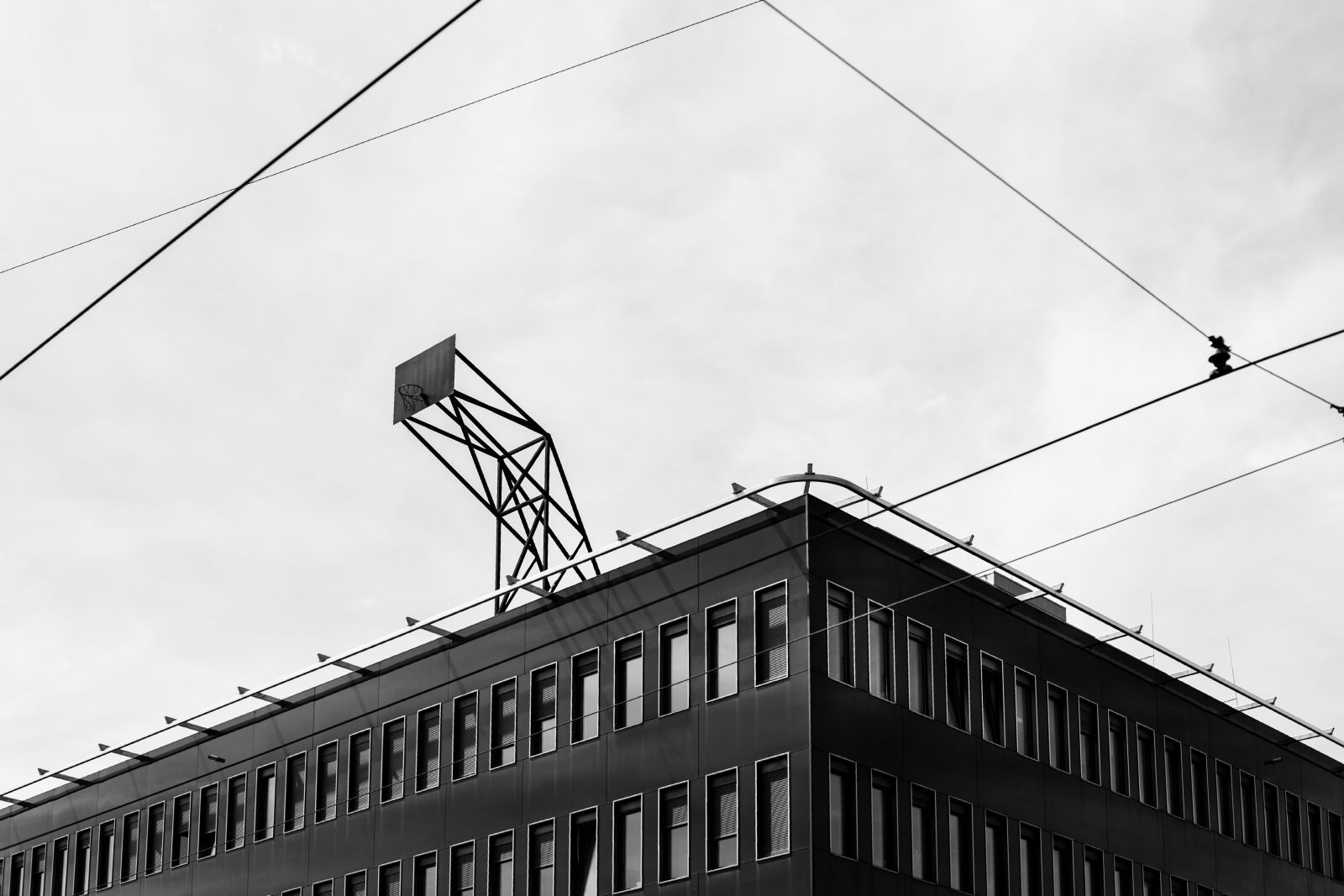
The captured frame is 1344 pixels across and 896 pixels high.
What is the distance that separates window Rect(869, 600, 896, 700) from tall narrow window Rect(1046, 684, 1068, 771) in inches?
254

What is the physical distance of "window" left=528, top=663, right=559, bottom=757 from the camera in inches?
1816

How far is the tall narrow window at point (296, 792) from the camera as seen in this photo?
173 ft

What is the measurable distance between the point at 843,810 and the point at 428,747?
13313 millimetres

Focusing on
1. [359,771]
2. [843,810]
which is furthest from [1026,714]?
[359,771]

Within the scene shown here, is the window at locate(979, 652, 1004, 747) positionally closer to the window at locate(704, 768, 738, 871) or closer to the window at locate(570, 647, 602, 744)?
the window at locate(704, 768, 738, 871)

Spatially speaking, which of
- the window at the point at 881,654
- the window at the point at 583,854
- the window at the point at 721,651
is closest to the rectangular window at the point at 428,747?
the window at the point at 583,854

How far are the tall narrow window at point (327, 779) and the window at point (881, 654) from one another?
16.7 meters

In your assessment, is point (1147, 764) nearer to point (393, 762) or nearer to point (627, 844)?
point (627, 844)

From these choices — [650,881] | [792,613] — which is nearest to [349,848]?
[650,881]

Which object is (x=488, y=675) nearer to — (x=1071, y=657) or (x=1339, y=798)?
(x=1071, y=657)

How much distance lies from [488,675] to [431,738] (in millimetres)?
2678

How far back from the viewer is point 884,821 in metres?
42.1

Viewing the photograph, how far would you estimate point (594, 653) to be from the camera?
45781mm

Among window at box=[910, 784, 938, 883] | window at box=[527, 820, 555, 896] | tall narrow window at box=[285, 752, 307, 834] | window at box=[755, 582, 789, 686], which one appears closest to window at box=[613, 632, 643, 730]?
window at box=[527, 820, 555, 896]
